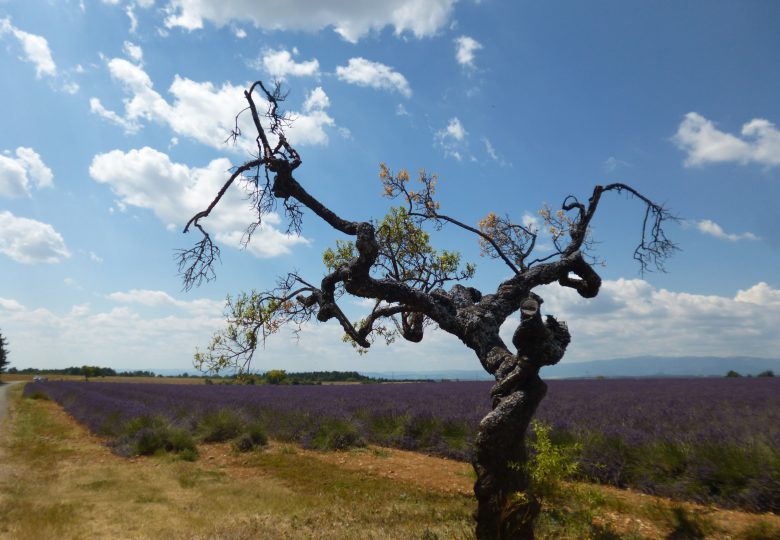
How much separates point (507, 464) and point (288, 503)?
3.32 m

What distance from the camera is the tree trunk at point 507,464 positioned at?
386 centimetres

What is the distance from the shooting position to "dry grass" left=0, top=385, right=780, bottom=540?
465 centimetres

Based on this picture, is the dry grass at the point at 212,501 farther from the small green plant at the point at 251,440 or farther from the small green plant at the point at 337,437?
the small green plant at the point at 337,437

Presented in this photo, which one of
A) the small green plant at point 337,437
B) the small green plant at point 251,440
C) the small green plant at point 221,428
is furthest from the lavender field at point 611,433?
the small green plant at point 251,440

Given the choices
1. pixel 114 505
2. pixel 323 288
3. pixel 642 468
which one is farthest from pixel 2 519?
pixel 642 468

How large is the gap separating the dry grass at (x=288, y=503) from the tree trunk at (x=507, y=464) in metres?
0.47

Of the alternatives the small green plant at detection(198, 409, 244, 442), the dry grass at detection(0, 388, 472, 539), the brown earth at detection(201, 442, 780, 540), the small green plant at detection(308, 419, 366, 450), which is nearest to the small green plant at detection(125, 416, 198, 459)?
the brown earth at detection(201, 442, 780, 540)

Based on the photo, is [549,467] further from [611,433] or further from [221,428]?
[221,428]

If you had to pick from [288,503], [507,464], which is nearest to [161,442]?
[288,503]

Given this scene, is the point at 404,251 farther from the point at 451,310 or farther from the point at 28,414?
the point at 28,414

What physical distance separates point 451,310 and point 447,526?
7.47ft

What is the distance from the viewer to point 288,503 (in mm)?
5980

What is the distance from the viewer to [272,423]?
12.4m

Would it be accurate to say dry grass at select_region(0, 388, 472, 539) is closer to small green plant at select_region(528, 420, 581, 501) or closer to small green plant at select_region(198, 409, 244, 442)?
small green plant at select_region(528, 420, 581, 501)
